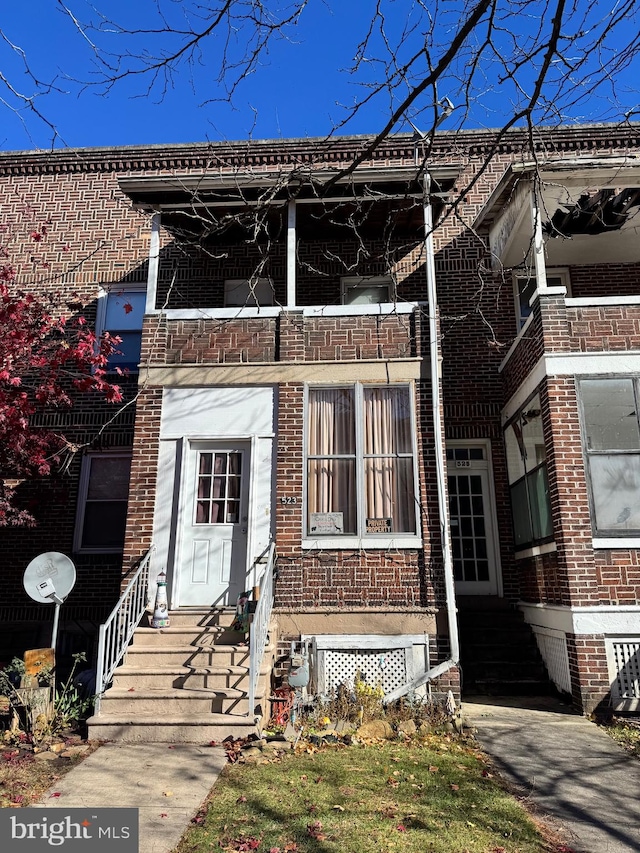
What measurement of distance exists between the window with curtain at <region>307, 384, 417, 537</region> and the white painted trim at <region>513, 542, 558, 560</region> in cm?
186

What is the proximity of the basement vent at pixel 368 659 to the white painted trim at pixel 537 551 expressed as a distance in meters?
2.13

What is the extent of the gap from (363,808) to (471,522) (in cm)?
679

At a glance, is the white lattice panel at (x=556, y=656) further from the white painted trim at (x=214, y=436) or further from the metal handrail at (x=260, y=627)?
the white painted trim at (x=214, y=436)

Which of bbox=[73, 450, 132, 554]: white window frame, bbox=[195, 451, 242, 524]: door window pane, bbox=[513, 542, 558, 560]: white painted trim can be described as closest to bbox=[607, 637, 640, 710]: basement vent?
bbox=[513, 542, 558, 560]: white painted trim

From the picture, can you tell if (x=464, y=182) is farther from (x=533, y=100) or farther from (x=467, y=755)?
(x=467, y=755)

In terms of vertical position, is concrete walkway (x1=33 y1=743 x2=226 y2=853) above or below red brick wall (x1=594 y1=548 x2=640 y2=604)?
below

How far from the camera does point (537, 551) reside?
926 cm

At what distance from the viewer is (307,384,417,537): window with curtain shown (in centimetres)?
885

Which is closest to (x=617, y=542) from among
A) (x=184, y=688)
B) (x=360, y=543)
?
(x=360, y=543)

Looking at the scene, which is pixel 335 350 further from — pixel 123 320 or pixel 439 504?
pixel 123 320

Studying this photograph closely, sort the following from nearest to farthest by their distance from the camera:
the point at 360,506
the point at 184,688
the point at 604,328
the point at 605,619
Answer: the point at 184,688, the point at 605,619, the point at 360,506, the point at 604,328

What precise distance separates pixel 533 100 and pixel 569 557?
5.89 meters

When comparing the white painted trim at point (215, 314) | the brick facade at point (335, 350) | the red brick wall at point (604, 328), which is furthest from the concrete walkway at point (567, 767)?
the white painted trim at point (215, 314)

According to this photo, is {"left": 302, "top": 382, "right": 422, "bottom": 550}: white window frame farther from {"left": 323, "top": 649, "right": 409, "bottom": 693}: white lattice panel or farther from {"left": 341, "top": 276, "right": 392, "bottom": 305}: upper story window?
{"left": 341, "top": 276, "right": 392, "bottom": 305}: upper story window
